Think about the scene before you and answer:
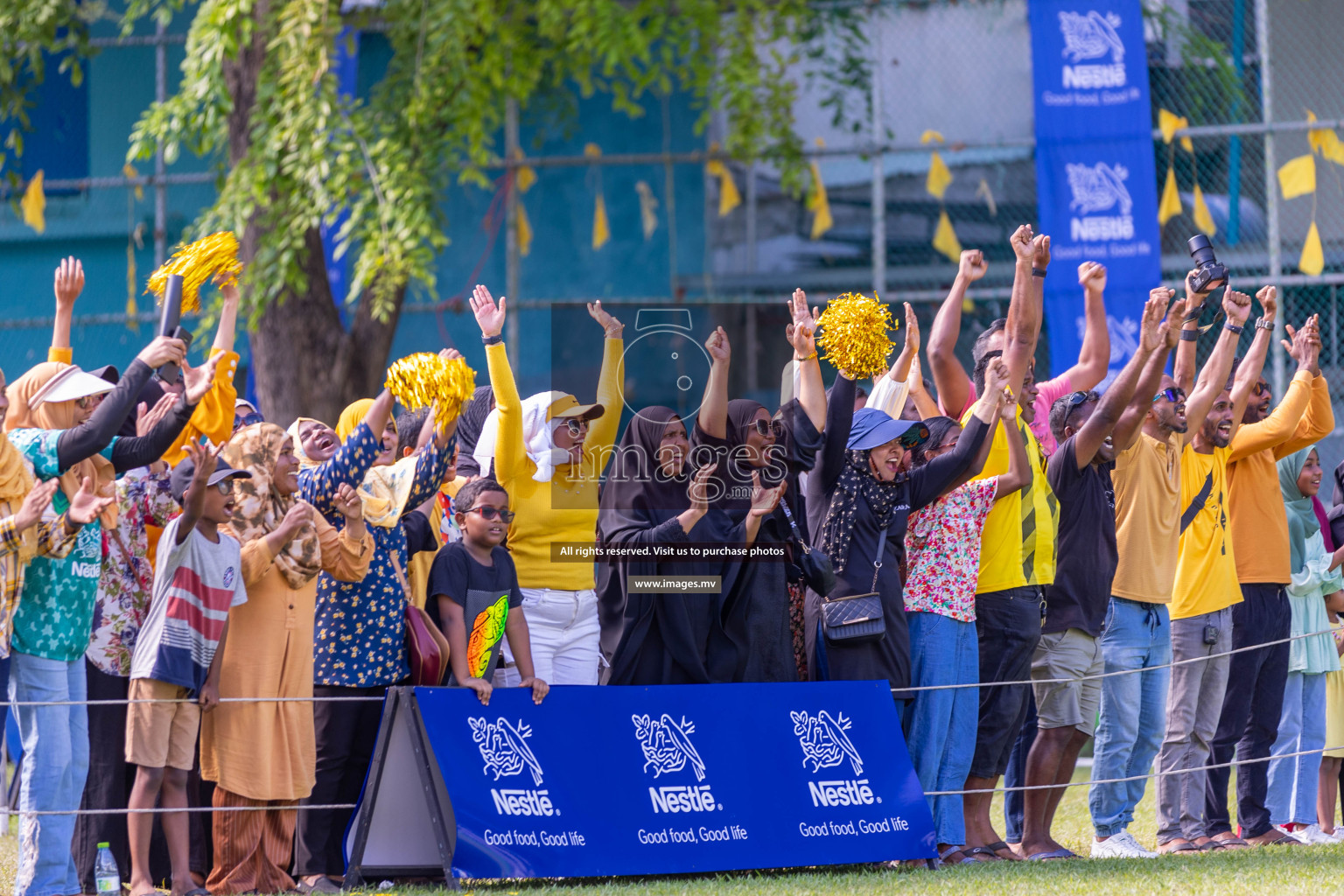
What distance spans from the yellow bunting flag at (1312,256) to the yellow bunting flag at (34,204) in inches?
381

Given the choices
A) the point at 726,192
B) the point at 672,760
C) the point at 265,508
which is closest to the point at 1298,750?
the point at 672,760

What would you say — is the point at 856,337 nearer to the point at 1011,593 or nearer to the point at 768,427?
the point at 768,427

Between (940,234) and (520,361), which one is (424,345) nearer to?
(520,361)

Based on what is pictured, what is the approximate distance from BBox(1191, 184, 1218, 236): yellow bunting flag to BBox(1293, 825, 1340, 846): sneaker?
5.48 meters

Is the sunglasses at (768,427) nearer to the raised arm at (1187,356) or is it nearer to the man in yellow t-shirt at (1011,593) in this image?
the man in yellow t-shirt at (1011,593)

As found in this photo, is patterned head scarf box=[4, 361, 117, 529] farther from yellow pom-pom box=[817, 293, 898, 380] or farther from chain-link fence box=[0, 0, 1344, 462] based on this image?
chain-link fence box=[0, 0, 1344, 462]

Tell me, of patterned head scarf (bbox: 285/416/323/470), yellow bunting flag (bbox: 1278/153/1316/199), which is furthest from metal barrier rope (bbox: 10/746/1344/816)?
yellow bunting flag (bbox: 1278/153/1316/199)

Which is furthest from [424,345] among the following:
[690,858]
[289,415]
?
[690,858]

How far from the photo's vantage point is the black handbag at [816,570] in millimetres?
6059

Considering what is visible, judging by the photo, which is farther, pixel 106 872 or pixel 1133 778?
pixel 1133 778

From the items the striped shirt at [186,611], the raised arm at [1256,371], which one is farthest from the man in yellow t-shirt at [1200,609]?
the striped shirt at [186,611]

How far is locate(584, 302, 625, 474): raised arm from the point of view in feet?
19.9

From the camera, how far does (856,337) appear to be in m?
6.17

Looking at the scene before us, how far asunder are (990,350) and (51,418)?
3.85 meters
